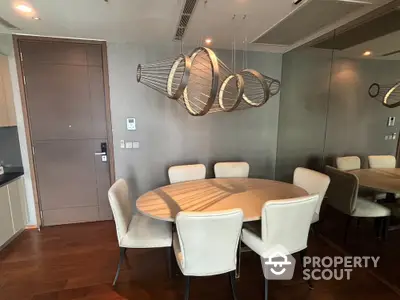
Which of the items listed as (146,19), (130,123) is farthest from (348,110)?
(130,123)

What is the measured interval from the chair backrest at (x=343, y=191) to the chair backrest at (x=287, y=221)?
3.11 ft

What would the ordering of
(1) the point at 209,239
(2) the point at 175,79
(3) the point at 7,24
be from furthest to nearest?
(3) the point at 7,24 < (2) the point at 175,79 < (1) the point at 209,239

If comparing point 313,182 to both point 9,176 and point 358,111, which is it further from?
point 9,176

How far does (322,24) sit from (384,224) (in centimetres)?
242

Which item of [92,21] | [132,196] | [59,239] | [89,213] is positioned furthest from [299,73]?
[59,239]

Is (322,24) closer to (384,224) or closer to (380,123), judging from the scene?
(380,123)

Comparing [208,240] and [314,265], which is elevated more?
[208,240]

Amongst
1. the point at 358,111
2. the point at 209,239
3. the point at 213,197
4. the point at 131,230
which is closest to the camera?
the point at 209,239

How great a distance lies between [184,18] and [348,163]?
8.34 ft

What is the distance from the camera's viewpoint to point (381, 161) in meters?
2.57

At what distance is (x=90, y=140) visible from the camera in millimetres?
3299

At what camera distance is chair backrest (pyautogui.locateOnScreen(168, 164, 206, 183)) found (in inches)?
119

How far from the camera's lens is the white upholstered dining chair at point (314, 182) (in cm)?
248

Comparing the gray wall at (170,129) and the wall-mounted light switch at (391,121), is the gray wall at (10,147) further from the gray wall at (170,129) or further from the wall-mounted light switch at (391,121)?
the wall-mounted light switch at (391,121)
